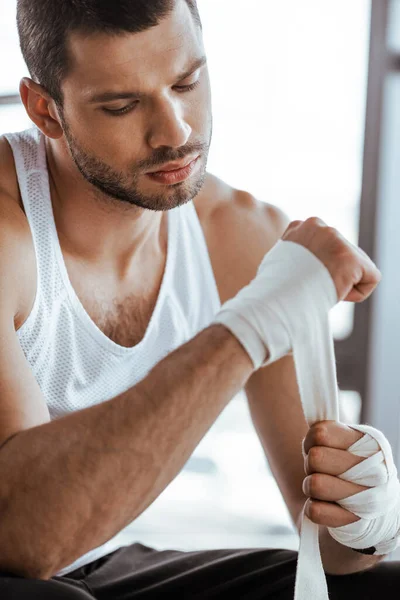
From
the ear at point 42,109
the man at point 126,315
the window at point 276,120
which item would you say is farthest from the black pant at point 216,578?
the window at point 276,120

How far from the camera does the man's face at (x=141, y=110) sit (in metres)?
1.30

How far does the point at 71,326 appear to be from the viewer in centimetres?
142

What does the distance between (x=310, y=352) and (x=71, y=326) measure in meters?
0.47

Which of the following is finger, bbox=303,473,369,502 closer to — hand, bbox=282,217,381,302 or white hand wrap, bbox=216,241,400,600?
white hand wrap, bbox=216,241,400,600

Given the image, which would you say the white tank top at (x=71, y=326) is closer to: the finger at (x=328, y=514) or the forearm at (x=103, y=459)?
the forearm at (x=103, y=459)

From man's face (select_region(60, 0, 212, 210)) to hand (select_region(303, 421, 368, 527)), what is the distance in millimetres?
471

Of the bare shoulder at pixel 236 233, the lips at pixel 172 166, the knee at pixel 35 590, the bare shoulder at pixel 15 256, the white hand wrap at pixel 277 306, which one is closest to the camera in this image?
the knee at pixel 35 590

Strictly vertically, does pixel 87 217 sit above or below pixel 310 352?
above

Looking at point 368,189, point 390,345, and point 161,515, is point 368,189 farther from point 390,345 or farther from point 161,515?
point 161,515

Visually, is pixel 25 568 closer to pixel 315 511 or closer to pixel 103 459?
pixel 103 459

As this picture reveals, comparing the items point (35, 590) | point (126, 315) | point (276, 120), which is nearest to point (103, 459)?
point (35, 590)

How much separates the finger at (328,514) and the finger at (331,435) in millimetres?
79

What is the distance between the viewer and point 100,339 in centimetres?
144

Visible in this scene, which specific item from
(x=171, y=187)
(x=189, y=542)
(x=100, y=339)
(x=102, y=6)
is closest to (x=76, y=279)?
(x=100, y=339)
